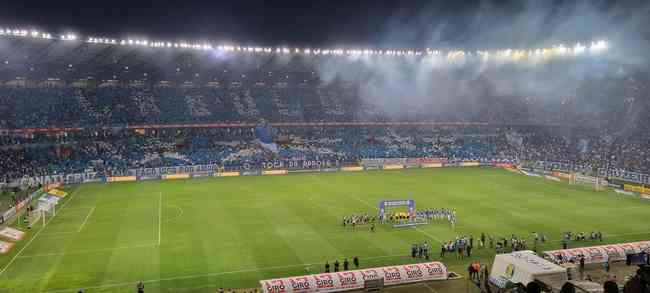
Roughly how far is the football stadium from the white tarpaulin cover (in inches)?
5.6

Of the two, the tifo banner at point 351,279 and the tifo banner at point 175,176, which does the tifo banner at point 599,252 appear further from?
the tifo banner at point 175,176

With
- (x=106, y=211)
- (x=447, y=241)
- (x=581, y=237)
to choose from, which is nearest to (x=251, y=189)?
(x=106, y=211)

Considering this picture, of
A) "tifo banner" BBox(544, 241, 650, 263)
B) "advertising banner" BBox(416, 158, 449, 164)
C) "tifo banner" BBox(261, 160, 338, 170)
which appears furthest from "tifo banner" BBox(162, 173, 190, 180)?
"tifo banner" BBox(544, 241, 650, 263)

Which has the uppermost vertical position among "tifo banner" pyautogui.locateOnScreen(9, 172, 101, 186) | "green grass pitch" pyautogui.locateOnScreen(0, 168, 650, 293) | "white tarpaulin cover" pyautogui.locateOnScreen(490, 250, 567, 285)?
"tifo banner" pyautogui.locateOnScreen(9, 172, 101, 186)

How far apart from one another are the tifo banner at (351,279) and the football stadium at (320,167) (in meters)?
0.10

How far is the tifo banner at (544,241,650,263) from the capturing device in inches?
1166

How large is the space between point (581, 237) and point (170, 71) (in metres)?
70.1

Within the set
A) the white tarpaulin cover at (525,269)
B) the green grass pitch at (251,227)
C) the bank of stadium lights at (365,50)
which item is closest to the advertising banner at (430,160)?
the green grass pitch at (251,227)

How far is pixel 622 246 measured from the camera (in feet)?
103

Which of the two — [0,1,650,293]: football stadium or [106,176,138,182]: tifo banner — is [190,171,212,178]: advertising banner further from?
[106,176,138,182]: tifo banner

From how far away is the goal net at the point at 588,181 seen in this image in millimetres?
58781

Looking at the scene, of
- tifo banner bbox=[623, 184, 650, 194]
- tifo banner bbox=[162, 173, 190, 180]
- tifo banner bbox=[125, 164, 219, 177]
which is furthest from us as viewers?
tifo banner bbox=[162, 173, 190, 180]

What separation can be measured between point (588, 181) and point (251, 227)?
43.6m

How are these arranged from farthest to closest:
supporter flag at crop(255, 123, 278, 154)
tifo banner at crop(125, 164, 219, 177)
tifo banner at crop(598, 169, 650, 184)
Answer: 1. supporter flag at crop(255, 123, 278, 154)
2. tifo banner at crop(125, 164, 219, 177)
3. tifo banner at crop(598, 169, 650, 184)
